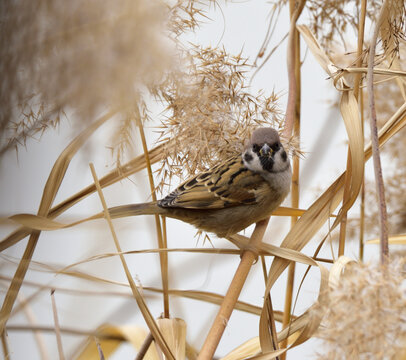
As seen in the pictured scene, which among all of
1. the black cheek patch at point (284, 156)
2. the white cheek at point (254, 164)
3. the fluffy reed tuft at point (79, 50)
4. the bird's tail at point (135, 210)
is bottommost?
the fluffy reed tuft at point (79, 50)

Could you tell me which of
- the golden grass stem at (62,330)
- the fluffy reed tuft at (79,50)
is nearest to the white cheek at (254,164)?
the golden grass stem at (62,330)

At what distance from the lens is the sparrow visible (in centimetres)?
94

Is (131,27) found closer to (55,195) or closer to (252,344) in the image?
(55,195)

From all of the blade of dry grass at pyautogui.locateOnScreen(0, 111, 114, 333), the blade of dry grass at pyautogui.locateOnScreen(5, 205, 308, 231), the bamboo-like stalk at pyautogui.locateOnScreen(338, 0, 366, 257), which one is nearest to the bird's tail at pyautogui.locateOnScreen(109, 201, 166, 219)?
the blade of dry grass at pyautogui.locateOnScreen(5, 205, 308, 231)

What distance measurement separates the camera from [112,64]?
24cm

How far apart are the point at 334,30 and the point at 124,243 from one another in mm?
838

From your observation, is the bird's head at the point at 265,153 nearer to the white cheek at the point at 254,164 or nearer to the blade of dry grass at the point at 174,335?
the white cheek at the point at 254,164

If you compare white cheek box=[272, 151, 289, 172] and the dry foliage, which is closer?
the dry foliage

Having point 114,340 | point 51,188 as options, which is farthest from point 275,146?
point 114,340

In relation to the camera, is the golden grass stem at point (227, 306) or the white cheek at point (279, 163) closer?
the golden grass stem at point (227, 306)

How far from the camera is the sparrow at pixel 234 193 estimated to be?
94 centimetres

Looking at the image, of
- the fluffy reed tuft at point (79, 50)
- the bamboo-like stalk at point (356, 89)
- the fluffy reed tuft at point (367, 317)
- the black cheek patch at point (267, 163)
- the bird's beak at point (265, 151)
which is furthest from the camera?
the black cheek patch at point (267, 163)

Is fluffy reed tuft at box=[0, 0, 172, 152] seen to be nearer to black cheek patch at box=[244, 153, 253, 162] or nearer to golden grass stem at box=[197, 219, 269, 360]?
golden grass stem at box=[197, 219, 269, 360]

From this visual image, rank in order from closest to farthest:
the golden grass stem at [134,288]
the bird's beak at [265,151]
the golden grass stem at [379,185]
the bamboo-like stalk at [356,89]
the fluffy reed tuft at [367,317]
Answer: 1. the fluffy reed tuft at [367,317]
2. the golden grass stem at [379,185]
3. the golden grass stem at [134,288]
4. the bamboo-like stalk at [356,89]
5. the bird's beak at [265,151]
